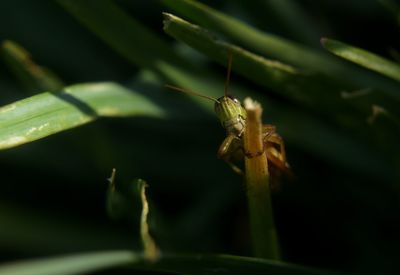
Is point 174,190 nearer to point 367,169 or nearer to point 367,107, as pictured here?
point 367,169

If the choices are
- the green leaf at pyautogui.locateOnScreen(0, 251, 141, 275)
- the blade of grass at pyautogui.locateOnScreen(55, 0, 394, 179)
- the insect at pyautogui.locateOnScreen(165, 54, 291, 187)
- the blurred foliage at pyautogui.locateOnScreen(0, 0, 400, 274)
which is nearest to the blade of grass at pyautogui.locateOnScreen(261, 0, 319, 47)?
the blurred foliage at pyautogui.locateOnScreen(0, 0, 400, 274)

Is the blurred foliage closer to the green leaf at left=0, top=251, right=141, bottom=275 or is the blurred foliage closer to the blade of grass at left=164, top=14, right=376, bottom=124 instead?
the blade of grass at left=164, top=14, right=376, bottom=124

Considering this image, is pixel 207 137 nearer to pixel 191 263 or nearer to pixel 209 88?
pixel 209 88

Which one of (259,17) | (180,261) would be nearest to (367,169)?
(259,17)

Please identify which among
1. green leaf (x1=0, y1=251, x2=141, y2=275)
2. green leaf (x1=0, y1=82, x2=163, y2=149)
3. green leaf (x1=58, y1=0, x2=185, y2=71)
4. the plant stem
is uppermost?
green leaf (x1=58, y1=0, x2=185, y2=71)

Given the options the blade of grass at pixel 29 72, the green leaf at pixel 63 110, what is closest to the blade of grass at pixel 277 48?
the green leaf at pixel 63 110

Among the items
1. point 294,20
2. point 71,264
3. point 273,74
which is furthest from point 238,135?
point 71,264

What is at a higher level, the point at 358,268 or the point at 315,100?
the point at 315,100
